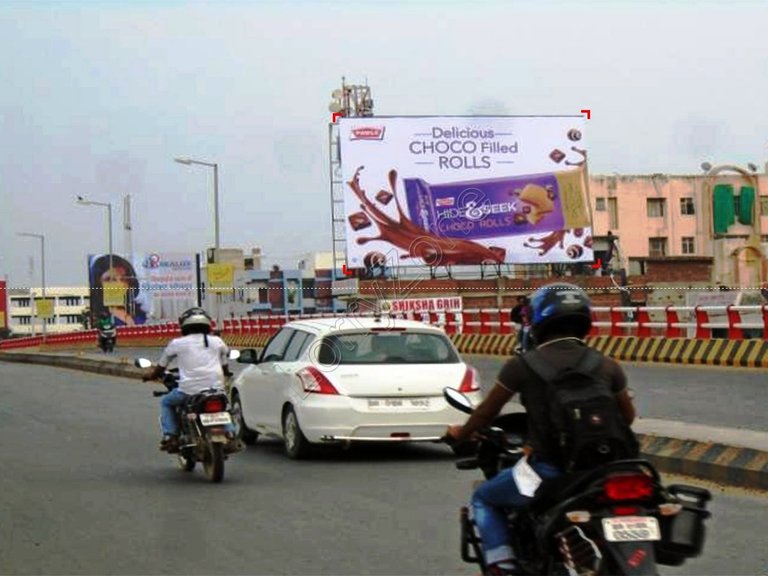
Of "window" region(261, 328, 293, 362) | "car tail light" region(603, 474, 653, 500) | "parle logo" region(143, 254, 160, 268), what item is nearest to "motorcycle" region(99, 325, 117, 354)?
"window" region(261, 328, 293, 362)

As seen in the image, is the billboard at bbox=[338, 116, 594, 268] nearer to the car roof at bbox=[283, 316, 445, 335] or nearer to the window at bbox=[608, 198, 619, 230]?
the window at bbox=[608, 198, 619, 230]

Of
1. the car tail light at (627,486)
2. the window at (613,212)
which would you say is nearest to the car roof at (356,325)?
the car tail light at (627,486)

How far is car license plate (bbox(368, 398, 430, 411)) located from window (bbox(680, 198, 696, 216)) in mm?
72894

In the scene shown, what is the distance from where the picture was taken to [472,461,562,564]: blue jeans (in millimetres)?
5184

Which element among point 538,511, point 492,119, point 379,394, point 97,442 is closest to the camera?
point 538,511

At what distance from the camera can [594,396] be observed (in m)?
4.88

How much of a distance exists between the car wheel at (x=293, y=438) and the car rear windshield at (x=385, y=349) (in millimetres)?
671

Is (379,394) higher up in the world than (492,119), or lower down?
lower down

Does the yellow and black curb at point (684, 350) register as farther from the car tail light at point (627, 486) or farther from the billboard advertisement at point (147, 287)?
the billboard advertisement at point (147, 287)

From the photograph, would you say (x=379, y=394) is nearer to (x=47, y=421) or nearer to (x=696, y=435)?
(x=696, y=435)

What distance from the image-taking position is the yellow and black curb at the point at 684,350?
898 inches

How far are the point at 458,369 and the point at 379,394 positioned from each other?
93cm

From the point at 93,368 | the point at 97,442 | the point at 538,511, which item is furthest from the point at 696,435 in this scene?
the point at 93,368

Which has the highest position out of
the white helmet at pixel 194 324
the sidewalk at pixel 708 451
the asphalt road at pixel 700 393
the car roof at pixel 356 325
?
the white helmet at pixel 194 324
